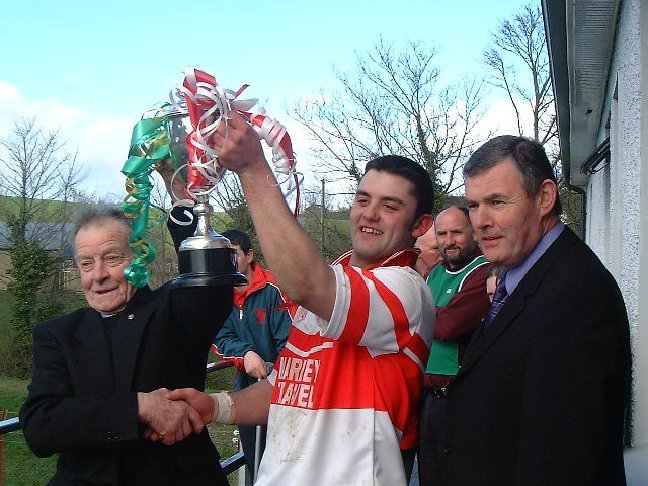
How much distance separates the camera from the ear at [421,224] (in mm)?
2323

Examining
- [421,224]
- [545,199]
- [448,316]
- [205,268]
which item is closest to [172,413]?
[205,268]

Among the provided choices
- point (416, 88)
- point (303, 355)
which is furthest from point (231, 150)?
point (416, 88)

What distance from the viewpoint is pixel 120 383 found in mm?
2395

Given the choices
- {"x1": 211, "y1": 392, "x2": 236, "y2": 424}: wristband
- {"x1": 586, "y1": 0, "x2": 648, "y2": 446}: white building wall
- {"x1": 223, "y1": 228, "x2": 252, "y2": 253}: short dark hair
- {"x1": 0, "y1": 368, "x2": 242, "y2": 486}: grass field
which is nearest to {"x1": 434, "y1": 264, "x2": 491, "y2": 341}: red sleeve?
{"x1": 586, "y1": 0, "x2": 648, "y2": 446}: white building wall

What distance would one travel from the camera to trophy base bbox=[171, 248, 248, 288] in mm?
2166

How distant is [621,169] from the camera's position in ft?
13.2

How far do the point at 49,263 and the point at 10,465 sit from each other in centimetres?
1267

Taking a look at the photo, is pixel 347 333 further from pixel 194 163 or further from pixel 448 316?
pixel 448 316

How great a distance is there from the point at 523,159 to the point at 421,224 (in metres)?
0.45

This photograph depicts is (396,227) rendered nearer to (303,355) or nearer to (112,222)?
(303,355)

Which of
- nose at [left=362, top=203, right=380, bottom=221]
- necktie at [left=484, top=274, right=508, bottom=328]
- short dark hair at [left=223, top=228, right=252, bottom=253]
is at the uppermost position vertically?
nose at [left=362, top=203, right=380, bottom=221]

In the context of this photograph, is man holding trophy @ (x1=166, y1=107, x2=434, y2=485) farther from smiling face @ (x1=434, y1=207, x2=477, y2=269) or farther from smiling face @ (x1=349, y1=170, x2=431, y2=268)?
smiling face @ (x1=434, y1=207, x2=477, y2=269)

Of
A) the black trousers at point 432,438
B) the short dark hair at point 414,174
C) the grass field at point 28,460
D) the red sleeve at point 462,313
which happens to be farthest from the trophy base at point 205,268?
the grass field at point 28,460

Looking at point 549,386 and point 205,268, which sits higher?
point 205,268
